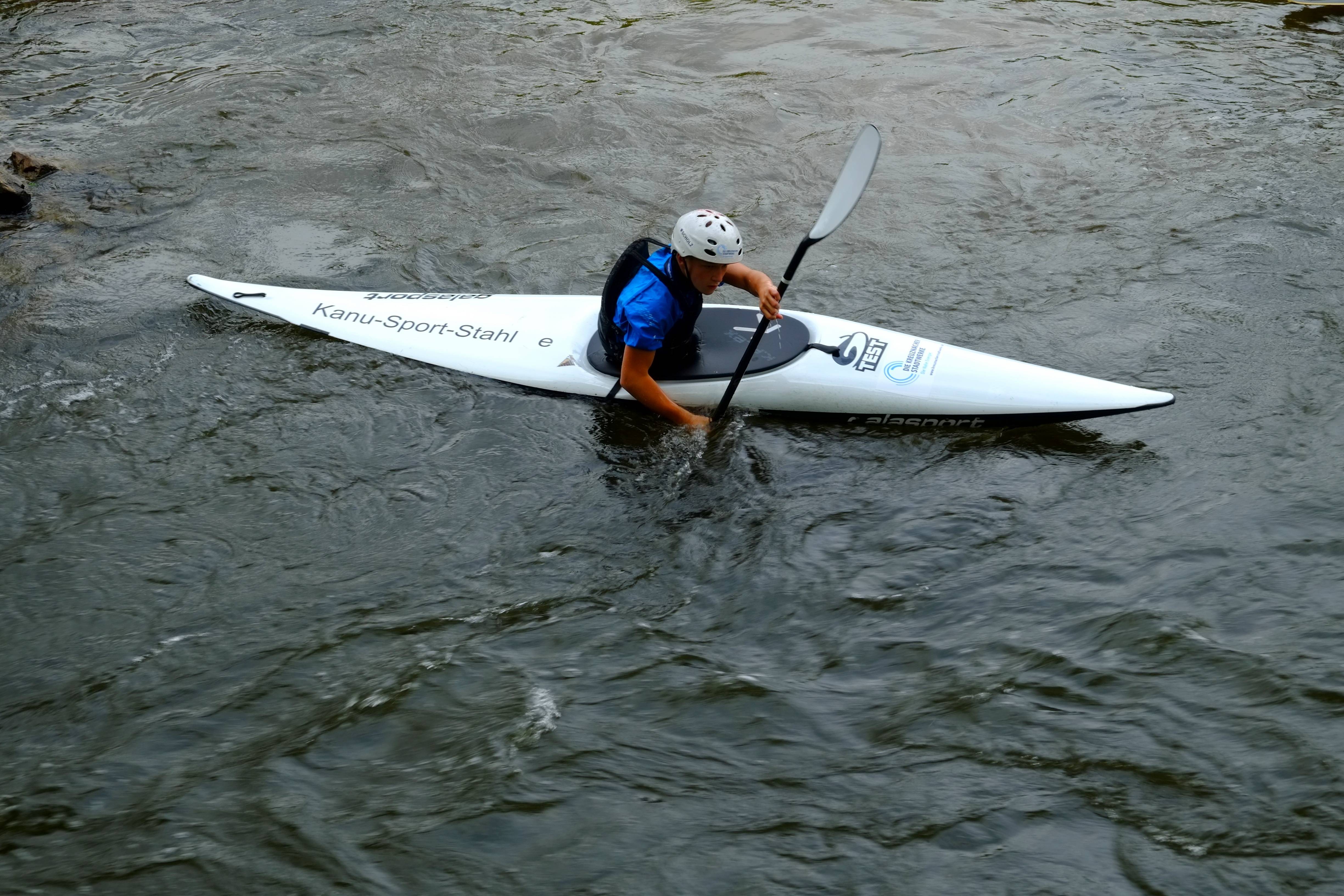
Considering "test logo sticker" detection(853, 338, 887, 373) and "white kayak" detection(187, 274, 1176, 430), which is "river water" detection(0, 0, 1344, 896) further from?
"test logo sticker" detection(853, 338, 887, 373)

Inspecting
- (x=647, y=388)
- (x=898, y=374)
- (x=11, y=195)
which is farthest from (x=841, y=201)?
(x=11, y=195)

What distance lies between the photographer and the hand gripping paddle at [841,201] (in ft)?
15.3

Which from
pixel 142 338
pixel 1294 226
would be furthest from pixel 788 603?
pixel 1294 226

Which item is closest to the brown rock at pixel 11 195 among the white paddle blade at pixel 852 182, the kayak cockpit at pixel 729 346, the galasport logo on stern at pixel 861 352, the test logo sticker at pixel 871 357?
the kayak cockpit at pixel 729 346

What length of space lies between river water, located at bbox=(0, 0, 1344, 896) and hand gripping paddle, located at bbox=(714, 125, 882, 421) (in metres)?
0.30

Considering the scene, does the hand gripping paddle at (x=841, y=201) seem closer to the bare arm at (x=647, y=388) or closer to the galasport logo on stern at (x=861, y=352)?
the bare arm at (x=647, y=388)

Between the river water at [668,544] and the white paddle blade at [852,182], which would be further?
the white paddle blade at [852,182]

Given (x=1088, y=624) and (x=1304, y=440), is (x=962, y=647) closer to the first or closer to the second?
(x=1088, y=624)

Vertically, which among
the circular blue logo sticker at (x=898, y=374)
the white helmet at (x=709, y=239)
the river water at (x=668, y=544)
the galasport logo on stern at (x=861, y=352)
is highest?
the white helmet at (x=709, y=239)

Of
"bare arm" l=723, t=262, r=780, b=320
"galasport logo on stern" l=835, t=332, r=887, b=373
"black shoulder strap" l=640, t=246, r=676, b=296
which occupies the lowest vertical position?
"galasport logo on stern" l=835, t=332, r=887, b=373

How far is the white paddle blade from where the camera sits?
475 cm

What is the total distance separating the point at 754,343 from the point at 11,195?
17.2 feet

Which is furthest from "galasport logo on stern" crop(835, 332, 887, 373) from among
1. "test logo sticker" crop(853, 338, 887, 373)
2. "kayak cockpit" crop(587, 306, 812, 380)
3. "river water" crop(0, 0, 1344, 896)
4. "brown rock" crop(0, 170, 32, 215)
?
"brown rock" crop(0, 170, 32, 215)

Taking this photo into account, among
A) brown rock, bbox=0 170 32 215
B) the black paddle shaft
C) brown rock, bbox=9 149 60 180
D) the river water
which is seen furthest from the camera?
brown rock, bbox=9 149 60 180
